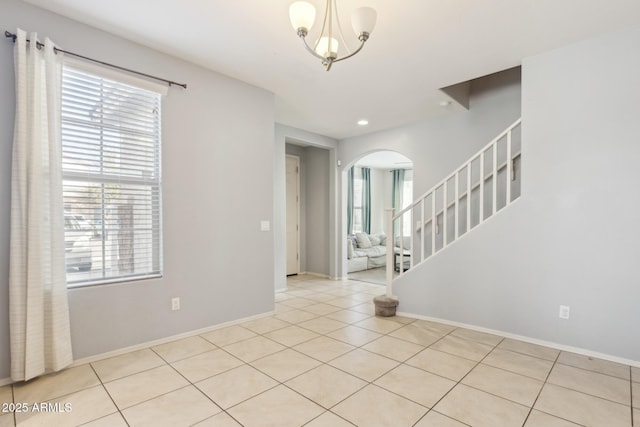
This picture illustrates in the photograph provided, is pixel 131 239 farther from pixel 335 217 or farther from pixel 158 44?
pixel 335 217

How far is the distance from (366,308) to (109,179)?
3212 millimetres

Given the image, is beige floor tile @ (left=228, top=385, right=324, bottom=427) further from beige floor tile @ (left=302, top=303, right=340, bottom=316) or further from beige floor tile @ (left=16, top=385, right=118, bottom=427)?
beige floor tile @ (left=302, top=303, right=340, bottom=316)

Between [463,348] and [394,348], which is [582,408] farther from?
[394,348]

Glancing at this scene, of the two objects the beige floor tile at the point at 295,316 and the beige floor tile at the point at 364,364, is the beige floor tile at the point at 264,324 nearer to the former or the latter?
the beige floor tile at the point at 295,316

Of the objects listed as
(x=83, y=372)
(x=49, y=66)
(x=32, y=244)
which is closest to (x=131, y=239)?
(x=32, y=244)

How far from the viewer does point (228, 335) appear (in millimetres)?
3188

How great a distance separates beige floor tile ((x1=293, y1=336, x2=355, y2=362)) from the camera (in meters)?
2.73

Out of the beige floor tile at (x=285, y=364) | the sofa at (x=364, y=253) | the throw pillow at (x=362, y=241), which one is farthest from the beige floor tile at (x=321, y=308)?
the throw pillow at (x=362, y=241)

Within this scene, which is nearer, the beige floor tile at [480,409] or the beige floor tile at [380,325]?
the beige floor tile at [480,409]

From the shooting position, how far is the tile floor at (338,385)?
1.87m

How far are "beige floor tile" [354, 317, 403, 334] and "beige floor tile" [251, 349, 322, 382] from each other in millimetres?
983

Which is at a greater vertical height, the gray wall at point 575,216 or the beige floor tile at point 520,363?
the gray wall at point 575,216

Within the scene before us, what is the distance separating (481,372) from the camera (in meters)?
2.42

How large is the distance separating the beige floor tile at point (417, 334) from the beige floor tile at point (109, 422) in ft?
7.68
